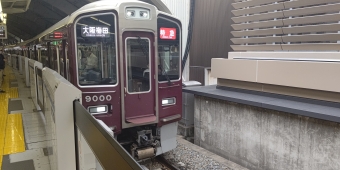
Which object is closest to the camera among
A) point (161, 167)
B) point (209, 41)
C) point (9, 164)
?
point (9, 164)

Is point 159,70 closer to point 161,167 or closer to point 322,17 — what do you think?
point 161,167

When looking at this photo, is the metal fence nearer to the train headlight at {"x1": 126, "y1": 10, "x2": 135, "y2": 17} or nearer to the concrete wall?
the concrete wall

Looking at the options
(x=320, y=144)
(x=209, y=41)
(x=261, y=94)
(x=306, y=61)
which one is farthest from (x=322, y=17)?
(x=209, y=41)

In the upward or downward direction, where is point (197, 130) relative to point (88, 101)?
downward

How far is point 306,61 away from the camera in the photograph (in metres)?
5.12

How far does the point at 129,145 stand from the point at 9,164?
199 centimetres

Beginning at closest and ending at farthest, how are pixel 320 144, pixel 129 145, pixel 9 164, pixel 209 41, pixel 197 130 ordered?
pixel 9 164
pixel 320 144
pixel 129 145
pixel 197 130
pixel 209 41

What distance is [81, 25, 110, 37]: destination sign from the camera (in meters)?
4.32

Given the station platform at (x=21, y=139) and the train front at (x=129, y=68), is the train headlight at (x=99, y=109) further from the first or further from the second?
the station platform at (x=21, y=139)

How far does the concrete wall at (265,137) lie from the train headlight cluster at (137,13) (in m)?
2.63

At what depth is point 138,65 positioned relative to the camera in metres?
4.82

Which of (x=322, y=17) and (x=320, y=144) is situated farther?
(x=322, y=17)

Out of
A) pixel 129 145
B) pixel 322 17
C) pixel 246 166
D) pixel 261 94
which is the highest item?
pixel 322 17

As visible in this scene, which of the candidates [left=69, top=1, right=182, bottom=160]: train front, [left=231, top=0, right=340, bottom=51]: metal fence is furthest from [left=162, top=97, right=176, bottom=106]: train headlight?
[left=231, top=0, right=340, bottom=51]: metal fence
